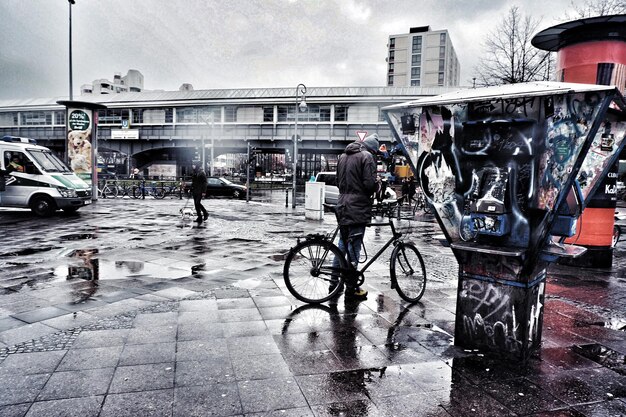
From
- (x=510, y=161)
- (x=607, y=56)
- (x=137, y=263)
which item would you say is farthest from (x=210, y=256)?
(x=607, y=56)

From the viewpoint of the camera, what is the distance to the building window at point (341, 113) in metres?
45.6

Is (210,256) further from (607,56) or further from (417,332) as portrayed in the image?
(607,56)

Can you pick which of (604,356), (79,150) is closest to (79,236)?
(604,356)

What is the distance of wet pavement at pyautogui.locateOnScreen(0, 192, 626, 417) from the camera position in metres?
2.95

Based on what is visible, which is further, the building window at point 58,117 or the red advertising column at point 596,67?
the building window at point 58,117

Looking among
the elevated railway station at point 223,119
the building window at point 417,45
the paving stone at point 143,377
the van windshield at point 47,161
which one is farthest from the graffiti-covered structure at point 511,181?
the building window at point 417,45

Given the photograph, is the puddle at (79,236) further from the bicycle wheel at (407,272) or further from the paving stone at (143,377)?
the bicycle wheel at (407,272)

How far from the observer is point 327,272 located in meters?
5.23

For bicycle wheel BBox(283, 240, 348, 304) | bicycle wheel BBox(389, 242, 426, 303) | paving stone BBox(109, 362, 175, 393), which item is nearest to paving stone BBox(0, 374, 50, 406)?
paving stone BBox(109, 362, 175, 393)

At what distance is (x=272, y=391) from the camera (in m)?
Result: 3.07

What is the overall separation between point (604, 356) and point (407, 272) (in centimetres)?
220

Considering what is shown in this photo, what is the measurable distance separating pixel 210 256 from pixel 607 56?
798cm

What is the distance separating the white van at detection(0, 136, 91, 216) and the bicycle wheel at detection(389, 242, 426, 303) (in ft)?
40.0

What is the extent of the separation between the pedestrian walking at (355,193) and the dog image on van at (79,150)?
1764 centimetres
